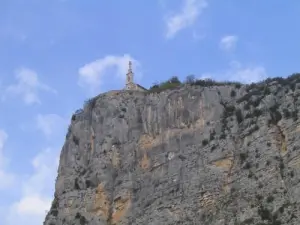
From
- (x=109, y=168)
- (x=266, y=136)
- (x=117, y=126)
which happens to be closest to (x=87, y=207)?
(x=109, y=168)

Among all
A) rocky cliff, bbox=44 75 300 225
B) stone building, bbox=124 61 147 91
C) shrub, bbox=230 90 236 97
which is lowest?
rocky cliff, bbox=44 75 300 225

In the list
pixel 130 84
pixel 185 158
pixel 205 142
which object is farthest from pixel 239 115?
pixel 130 84

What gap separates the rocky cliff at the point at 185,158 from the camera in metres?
48.7

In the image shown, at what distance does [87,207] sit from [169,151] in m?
8.72

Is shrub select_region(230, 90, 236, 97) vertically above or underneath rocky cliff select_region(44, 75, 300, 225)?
above

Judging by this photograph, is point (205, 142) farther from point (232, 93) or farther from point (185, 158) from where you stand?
point (232, 93)

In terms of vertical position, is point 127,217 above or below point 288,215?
above

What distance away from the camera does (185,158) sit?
55.3m

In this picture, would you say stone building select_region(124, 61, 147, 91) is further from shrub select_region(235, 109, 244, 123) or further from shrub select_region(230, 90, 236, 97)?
shrub select_region(235, 109, 244, 123)

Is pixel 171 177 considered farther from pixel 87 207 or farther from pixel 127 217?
pixel 87 207

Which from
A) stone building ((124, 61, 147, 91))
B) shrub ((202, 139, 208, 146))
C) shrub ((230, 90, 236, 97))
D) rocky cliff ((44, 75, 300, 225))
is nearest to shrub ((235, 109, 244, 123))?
rocky cliff ((44, 75, 300, 225))

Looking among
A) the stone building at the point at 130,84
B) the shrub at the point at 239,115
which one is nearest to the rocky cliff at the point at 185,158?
the shrub at the point at 239,115

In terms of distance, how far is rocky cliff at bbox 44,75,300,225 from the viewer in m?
48.7

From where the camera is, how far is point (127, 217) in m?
56.3
